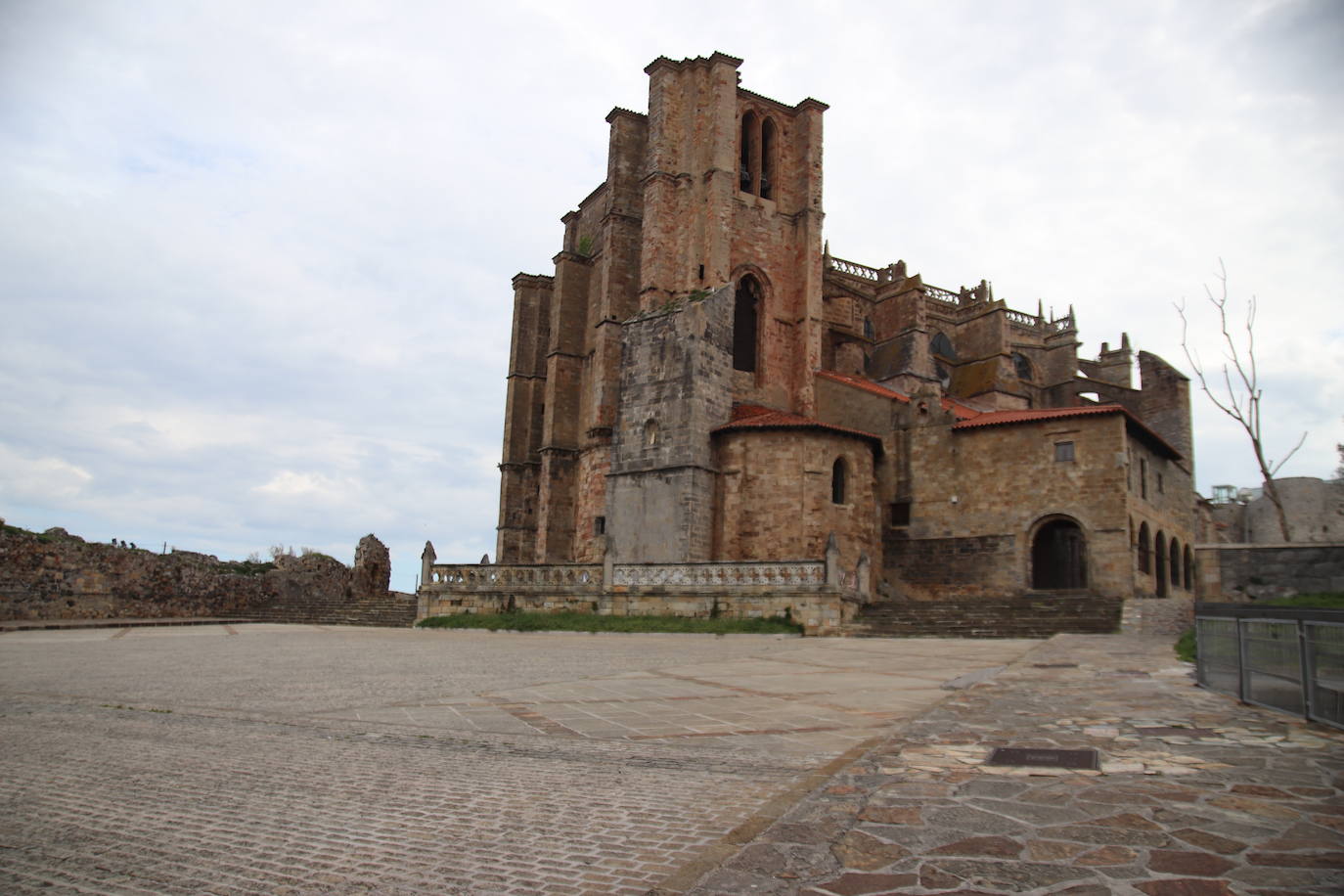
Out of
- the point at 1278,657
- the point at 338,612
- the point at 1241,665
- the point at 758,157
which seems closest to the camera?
the point at 1278,657

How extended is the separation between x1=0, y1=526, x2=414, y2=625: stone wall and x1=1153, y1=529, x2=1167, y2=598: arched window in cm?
2252

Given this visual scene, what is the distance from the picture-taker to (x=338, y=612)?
26594 mm

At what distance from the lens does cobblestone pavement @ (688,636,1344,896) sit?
2648mm

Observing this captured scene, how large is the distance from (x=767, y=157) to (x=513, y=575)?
18.6m

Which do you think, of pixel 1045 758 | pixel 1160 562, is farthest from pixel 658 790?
pixel 1160 562

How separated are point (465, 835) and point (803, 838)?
1.29m

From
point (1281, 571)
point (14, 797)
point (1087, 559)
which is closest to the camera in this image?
point (14, 797)

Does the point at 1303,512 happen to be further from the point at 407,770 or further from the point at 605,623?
the point at 407,770

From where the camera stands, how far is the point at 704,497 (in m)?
24.6

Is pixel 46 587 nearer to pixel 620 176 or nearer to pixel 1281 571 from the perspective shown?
pixel 620 176

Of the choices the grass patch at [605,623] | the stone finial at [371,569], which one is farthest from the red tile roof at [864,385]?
the stone finial at [371,569]

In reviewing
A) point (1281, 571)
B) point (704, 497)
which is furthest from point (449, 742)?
point (704, 497)

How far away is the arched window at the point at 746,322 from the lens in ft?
97.8

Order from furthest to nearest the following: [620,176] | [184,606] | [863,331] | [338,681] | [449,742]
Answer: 1. [863,331]
2. [620,176]
3. [184,606]
4. [338,681]
5. [449,742]
